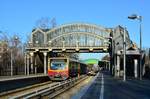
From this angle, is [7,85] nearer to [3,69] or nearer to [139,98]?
[139,98]

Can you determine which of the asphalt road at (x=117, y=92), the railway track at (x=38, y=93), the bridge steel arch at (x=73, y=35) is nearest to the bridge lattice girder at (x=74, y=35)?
the bridge steel arch at (x=73, y=35)

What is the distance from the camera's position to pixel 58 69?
57312mm

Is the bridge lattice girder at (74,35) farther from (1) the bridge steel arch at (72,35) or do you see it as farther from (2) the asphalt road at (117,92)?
(2) the asphalt road at (117,92)

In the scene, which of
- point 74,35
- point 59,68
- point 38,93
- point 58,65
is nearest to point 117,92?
point 38,93

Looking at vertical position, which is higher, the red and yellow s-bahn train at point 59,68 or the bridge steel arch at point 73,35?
the bridge steel arch at point 73,35

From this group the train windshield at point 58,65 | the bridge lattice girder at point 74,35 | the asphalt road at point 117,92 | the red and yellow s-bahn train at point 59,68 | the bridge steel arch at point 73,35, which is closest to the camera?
the asphalt road at point 117,92

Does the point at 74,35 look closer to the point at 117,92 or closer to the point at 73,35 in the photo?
the point at 73,35

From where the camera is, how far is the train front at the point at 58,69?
5684 cm

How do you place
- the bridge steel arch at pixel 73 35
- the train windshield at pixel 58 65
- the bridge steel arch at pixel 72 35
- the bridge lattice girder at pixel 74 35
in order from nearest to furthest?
the train windshield at pixel 58 65, the bridge steel arch at pixel 72 35, the bridge steel arch at pixel 73 35, the bridge lattice girder at pixel 74 35

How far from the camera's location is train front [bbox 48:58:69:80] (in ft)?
186

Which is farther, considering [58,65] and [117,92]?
[58,65]

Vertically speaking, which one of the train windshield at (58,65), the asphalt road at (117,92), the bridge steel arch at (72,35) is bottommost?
the asphalt road at (117,92)

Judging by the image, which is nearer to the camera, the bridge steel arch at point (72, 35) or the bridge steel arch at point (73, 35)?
the bridge steel arch at point (72, 35)

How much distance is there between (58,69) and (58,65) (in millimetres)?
572
